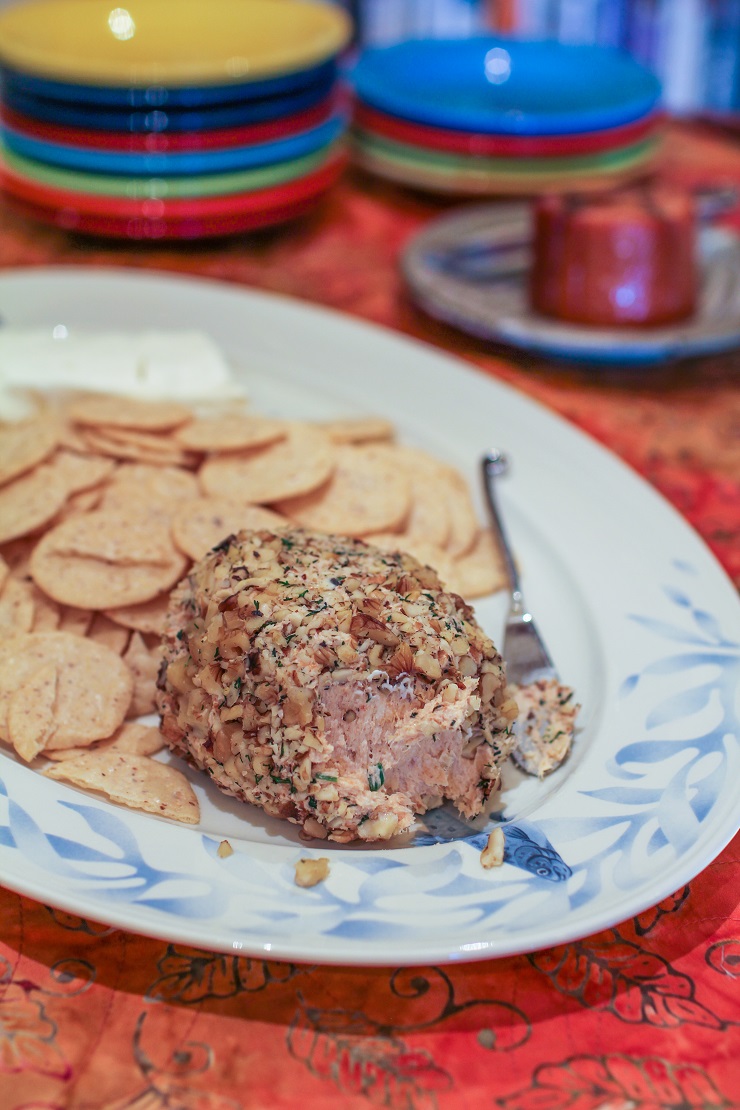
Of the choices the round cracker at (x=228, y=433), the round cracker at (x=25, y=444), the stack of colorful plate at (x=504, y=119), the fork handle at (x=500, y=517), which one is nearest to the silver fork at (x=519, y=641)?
the fork handle at (x=500, y=517)

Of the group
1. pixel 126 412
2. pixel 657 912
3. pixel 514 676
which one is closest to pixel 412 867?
pixel 657 912

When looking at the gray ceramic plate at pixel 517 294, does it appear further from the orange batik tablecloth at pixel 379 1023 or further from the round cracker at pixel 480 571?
the orange batik tablecloth at pixel 379 1023

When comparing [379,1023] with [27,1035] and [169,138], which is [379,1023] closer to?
[27,1035]

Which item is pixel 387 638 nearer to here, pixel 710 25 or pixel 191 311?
pixel 191 311

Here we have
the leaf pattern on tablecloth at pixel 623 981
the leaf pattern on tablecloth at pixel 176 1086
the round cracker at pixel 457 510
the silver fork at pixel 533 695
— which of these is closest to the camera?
the leaf pattern on tablecloth at pixel 176 1086

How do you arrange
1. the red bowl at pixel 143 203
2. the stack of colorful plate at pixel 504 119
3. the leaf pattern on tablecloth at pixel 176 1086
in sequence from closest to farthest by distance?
the leaf pattern on tablecloth at pixel 176 1086, the red bowl at pixel 143 203, the stack of colorful plate at pixel 504 119

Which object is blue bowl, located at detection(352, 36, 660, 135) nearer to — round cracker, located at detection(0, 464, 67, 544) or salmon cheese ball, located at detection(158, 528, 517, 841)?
round cracker, located at detection(0, 464, 67, 544)

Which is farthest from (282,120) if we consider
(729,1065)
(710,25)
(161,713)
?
(710,25)
